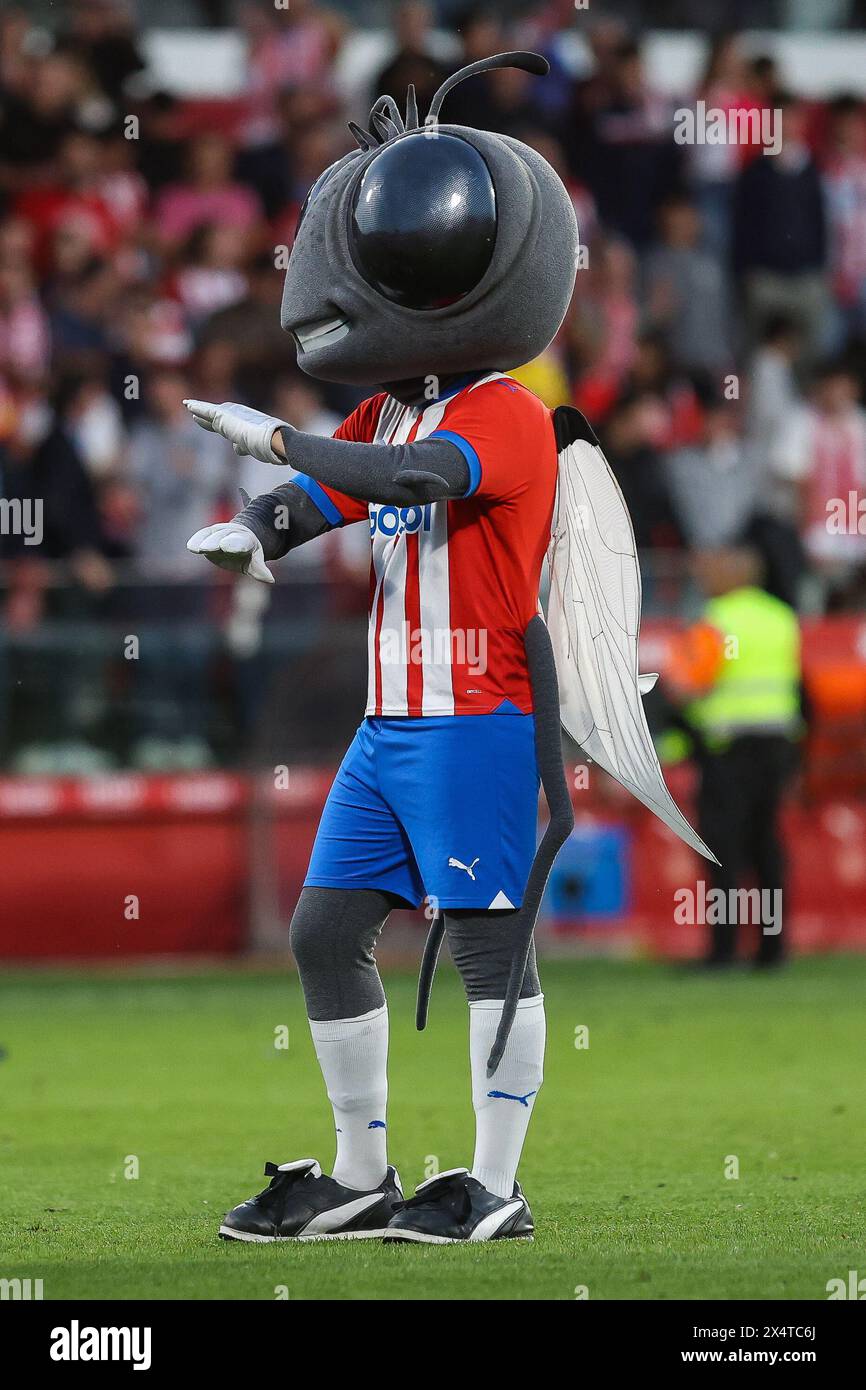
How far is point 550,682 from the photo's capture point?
16.6 feet

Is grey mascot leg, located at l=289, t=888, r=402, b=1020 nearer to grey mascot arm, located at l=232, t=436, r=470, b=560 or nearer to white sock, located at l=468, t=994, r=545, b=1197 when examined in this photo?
→ white sock, located at l=468, t=994, r=545, b=1197

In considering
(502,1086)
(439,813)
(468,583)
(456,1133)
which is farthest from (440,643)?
(456,1133)

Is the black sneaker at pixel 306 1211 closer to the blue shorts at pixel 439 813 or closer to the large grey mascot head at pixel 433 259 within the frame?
the blue shorts at pixel 439 813

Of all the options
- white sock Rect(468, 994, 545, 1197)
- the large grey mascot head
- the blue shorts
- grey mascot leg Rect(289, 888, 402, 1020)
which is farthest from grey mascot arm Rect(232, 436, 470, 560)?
white sock Rect(468, 994, 545, 1197)

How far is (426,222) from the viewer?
491 cm

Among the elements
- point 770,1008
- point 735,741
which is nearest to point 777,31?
point 735,741

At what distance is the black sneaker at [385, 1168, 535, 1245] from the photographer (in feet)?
16.1

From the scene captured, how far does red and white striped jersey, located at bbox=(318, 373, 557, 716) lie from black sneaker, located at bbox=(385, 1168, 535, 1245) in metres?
1.01

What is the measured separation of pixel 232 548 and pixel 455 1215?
1474 millimetres

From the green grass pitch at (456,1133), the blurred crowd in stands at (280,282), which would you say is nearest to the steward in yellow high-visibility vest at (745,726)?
the green grass pitch at (456,1133)

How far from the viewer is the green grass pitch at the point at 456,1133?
462cm

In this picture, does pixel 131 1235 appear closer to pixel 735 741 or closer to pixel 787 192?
pixel 735 741

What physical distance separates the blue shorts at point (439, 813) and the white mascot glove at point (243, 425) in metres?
0.67

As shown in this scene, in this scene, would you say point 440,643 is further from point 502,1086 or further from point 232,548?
point 502,1086
